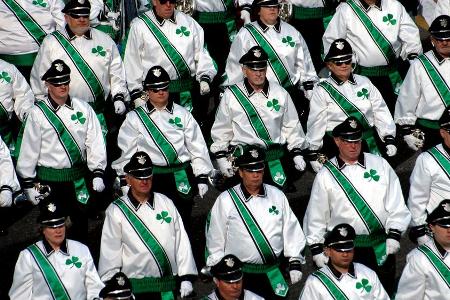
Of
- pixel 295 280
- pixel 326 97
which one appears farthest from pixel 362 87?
pixel 295 280

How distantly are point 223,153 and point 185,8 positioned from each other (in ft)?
8.78

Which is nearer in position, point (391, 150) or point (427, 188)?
point (427, 188)

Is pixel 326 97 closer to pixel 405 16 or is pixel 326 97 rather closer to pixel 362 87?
pixel 362 87

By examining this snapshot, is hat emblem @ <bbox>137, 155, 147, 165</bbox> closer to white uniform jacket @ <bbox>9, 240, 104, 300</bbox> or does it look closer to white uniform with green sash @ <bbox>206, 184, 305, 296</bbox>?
white uniform with green sash @ <bbox>206, 184, 305, 296</bbox>

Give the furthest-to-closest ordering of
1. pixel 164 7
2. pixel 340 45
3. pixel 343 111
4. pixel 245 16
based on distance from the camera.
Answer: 1. pixel 245 16
2. pixel 164 7
3. pixel 343 111
4. pixel 340 45

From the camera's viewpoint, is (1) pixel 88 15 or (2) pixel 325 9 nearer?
(1) pixel 88 15

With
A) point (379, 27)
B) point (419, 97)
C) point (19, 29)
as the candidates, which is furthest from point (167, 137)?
point (379, 27)

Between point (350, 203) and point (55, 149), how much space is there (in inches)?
126

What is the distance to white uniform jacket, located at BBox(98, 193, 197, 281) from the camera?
52.5 feet

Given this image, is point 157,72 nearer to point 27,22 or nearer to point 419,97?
point 27,22

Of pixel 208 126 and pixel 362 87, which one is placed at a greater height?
pixel 362 87

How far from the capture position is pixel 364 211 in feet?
54.2

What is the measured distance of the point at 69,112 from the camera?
17.2 metres

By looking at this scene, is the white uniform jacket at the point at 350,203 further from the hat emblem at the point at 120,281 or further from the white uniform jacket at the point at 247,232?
the hat emblem at the point at 120,281
